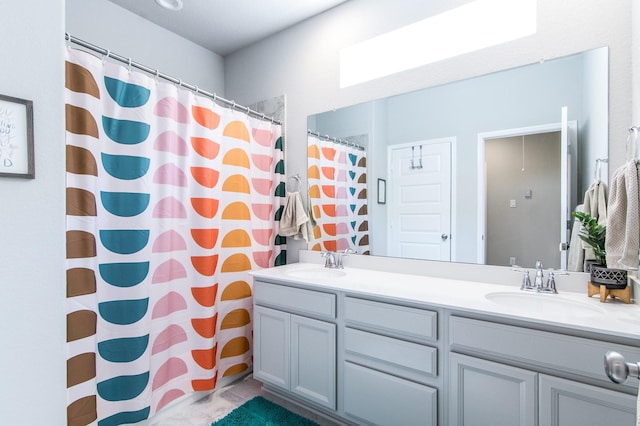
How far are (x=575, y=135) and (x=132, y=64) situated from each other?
2.32 meters

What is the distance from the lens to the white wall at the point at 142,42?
206cm

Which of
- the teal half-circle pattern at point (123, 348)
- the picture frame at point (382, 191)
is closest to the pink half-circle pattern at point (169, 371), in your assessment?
the teal half-circle pattern at point (123, 348)

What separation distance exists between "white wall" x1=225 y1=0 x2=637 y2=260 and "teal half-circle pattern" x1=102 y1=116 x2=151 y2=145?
3.82 ft

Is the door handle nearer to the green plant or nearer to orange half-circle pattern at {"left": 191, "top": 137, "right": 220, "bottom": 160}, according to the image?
the green plant

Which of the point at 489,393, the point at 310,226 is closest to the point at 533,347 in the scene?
the point at 489,393

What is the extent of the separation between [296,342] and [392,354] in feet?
2.03

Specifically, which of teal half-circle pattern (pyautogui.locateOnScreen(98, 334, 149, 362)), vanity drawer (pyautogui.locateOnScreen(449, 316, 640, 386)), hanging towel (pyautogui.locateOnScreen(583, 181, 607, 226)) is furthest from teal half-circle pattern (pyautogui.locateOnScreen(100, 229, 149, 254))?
hanging towel (pyautogui.locateOnScreen(583, 181, 607, 226))

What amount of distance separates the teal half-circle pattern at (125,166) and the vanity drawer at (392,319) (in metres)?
1.32

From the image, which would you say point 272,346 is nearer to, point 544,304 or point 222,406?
point 222,406

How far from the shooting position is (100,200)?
1.55 metres

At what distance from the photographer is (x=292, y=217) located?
246 centimetres

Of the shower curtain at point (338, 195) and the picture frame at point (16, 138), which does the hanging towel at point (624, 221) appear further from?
the picture frame at point (16, 138)

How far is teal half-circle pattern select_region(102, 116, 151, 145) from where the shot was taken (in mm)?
1584

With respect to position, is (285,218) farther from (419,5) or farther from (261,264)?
(419,5)
